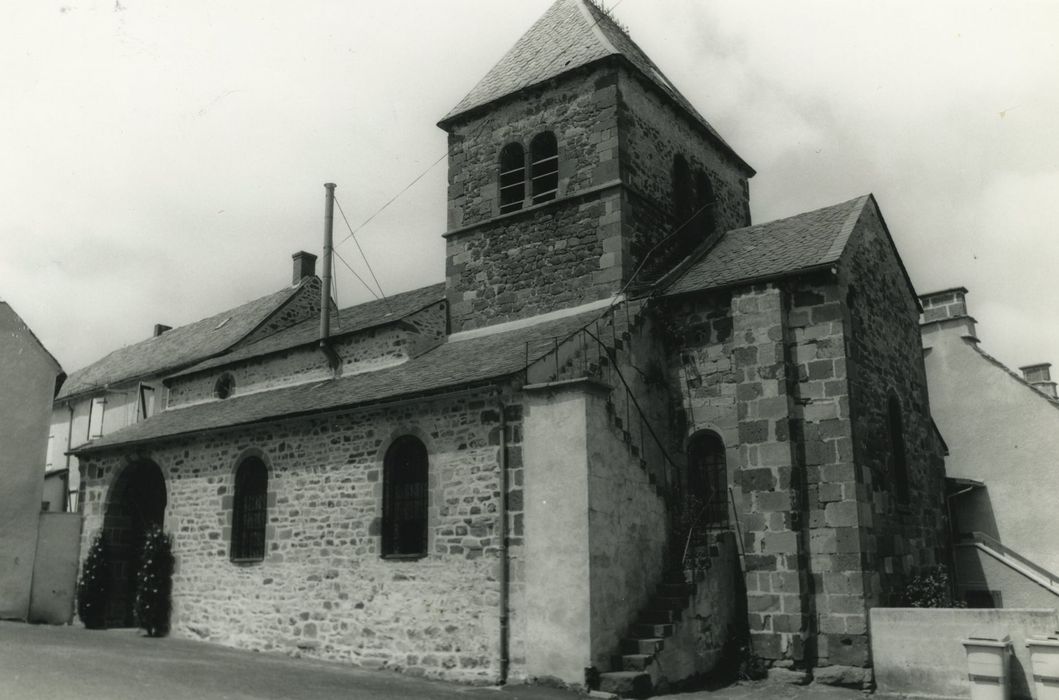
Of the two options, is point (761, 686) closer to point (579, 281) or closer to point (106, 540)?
point (579, 281)

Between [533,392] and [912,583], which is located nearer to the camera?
[533,392]

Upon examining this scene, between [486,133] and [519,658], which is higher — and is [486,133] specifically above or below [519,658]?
above

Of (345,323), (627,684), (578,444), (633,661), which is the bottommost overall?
(627,684)

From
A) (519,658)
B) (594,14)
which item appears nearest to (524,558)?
(519,658)

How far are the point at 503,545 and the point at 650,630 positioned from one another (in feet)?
7.24

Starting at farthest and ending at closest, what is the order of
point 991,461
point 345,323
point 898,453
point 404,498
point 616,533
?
1. point 345,323
2. point 991,461
3. point 898,453
4. point 404,498
5. point 616,533

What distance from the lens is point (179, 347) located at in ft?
89.0

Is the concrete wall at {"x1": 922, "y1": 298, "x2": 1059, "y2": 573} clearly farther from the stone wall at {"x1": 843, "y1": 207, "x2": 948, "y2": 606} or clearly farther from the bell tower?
the bell tower

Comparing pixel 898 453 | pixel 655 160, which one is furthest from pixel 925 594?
pixel 655 160

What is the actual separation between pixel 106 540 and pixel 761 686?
1328 centimetres

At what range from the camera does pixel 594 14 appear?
1875 cm

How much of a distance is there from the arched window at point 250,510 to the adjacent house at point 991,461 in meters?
12.9

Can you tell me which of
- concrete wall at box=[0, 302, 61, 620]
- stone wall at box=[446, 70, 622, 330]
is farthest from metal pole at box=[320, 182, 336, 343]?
concrete wall at box=[0, 302, 61, 620]

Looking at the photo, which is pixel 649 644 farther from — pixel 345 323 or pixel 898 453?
pixel 345 323
